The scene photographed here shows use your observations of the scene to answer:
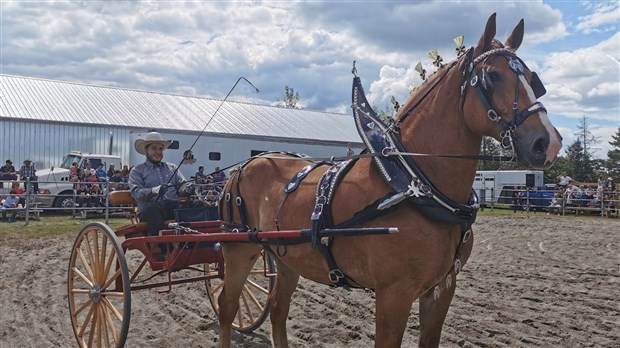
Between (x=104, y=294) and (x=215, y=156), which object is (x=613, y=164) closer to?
(x=215, y=156)

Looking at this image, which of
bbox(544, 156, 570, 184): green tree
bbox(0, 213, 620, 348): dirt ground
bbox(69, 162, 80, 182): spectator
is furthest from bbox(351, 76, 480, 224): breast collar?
bbox(544, 156, 570, 184): green tree

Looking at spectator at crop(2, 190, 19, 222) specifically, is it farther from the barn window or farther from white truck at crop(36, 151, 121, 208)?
the barn window

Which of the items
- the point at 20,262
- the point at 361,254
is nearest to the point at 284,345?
the point at 361,254

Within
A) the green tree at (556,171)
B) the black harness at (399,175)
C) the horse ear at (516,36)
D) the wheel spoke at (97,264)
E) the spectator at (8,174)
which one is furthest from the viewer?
the green tree at (556,171)

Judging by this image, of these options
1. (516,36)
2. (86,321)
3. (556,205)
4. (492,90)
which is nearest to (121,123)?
(556,205)

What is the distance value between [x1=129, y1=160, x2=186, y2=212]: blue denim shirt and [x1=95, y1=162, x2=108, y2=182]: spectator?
43.6ft

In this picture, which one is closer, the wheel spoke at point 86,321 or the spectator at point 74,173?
the wheel spoke at point 86,321

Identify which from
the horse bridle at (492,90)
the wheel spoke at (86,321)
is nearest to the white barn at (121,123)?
the wheel spoke at (86,321)

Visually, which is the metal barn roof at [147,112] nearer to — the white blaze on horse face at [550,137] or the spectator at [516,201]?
the spectator at [516,201]

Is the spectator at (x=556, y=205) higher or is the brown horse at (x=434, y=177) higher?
the brown horse at (x=434, y=177)

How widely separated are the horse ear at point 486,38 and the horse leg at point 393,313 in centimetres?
155

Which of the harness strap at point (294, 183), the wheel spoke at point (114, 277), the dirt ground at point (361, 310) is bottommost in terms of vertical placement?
the dirt ground at point (361, 310)

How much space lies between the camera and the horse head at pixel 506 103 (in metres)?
3.11

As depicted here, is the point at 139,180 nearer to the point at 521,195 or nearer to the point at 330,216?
the point at 330,216
